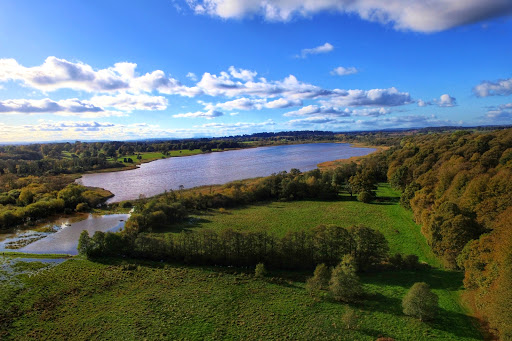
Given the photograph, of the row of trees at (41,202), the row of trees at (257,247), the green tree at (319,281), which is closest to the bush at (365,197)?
the row of trees at (257,247)

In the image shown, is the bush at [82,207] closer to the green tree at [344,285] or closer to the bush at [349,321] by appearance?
the green tree at [344,285]

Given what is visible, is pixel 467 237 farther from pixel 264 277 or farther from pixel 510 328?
pixel 264 277

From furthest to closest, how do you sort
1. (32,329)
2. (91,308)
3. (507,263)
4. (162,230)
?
(162,230)
(91,308)
(32,329)
(507,263)

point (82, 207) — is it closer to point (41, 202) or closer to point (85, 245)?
point (41, 202)

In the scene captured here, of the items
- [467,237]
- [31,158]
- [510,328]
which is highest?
[31,158]

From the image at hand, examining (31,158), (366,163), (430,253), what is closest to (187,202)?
(430,253)

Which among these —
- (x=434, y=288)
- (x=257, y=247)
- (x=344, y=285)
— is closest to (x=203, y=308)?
(x=257, y=247)
